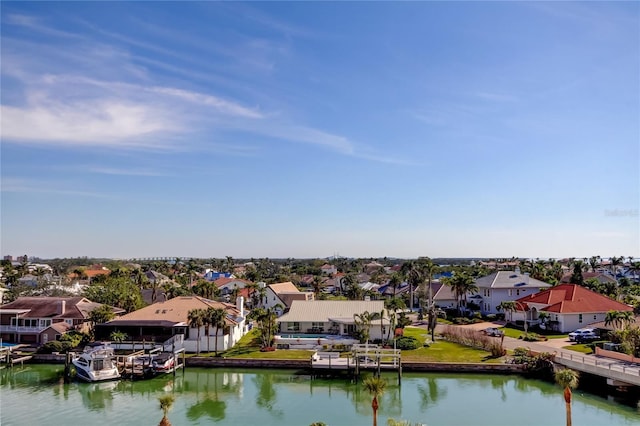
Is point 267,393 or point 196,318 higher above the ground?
point 196,318

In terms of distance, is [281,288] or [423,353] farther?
[281,288]

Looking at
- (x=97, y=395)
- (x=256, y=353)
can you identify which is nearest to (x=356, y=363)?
(x=256, y=353)

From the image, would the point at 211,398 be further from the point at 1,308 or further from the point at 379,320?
the point at 1,308

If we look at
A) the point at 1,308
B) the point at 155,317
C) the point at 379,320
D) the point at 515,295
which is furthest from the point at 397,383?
the point at 1,308

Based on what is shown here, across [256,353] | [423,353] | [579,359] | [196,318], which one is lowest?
[256,353]

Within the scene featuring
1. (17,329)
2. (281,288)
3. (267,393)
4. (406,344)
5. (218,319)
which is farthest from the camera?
(281,288)

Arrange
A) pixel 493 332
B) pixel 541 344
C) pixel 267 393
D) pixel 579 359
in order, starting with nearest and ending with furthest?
pixel 267 393 < pixel 579 359 < pixel 541 344 < pixel 493 332

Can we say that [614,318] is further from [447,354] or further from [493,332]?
[447,354]
